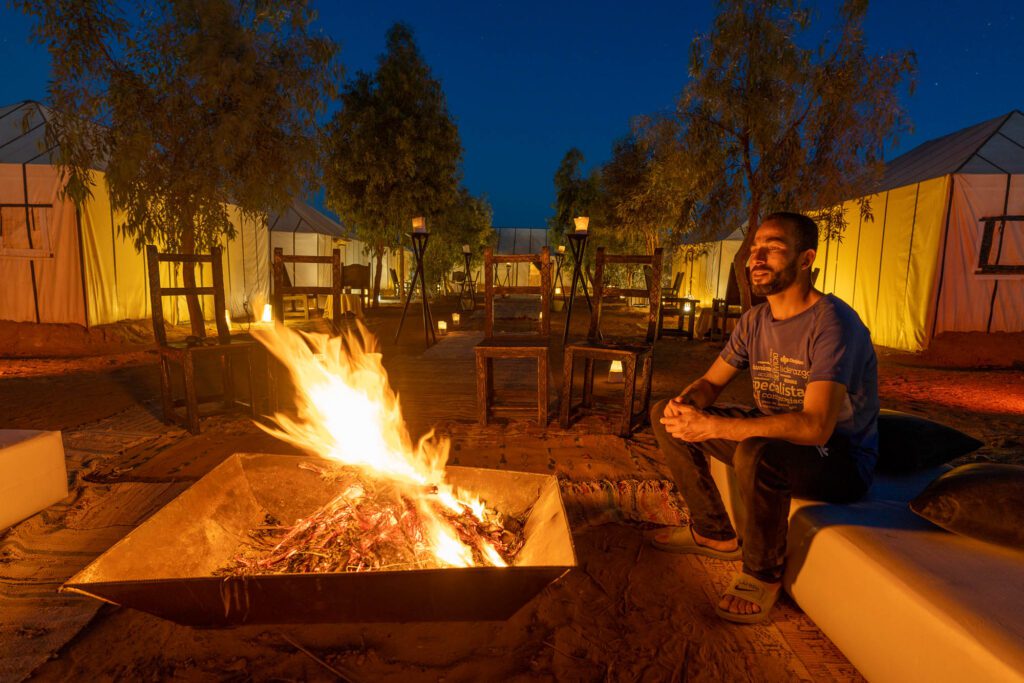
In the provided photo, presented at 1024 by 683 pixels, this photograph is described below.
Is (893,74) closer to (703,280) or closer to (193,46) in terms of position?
(193,46)

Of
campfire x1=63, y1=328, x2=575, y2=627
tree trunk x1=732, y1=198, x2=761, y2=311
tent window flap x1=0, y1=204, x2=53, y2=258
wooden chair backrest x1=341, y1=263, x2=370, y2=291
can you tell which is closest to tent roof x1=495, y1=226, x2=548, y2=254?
wooden chair backrest x1=341, y1=263, x2=370, y2=291

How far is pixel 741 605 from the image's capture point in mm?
1964

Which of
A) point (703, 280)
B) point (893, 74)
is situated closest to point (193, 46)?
point (893, 74)

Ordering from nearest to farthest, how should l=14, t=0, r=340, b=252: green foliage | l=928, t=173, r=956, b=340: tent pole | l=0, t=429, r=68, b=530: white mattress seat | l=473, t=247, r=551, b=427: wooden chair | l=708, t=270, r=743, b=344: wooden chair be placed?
l=0, t=429, r=68, b=530: white mattress seat
l=473, t=247, r=551, b=427: wooden chair
l=14, t=0, r=340, b=252: green foliage
l=928, t=173, r=956, b=340: tent pole
l=708, t=270, r=743, b=344: wooden chair

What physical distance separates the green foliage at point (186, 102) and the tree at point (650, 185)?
466 cm

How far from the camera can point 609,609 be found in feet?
6.73

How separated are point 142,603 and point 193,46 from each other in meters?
6.09

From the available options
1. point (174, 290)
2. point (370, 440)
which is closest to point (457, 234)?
point (174, 290)

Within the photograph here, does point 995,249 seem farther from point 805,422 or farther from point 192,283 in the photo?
point 192,283

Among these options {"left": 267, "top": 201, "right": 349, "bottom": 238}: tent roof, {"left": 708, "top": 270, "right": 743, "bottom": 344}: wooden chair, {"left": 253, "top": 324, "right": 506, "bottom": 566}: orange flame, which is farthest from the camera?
{"left": 267, "top": 201, "right": 349, "bottom": 238}: tent roof

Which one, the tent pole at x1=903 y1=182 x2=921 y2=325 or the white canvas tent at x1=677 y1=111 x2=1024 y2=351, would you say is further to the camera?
the tent pole at x1=903 y1=182 x2=921 y2=325

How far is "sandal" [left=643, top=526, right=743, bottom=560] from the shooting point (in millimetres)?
2359

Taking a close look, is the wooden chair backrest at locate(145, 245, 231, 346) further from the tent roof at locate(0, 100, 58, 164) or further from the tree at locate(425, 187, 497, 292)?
the tree at locate(425, 187, 497, 292)

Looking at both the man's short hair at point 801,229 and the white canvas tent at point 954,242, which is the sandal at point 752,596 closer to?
the man's short hair at point 801,229
